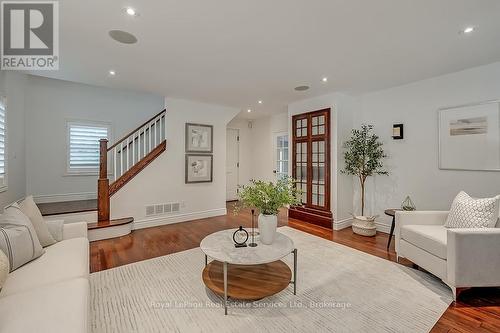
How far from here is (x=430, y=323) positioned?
181cm

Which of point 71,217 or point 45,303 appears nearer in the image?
point 45,303

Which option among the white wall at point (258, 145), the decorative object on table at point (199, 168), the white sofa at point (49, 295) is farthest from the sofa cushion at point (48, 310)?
the white wall at point (258, 145)

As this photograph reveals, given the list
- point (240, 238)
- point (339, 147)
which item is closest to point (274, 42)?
point (240, 238)

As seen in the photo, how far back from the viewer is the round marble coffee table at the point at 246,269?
190 cm

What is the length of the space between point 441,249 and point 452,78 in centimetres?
263

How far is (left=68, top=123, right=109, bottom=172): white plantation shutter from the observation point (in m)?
4.78

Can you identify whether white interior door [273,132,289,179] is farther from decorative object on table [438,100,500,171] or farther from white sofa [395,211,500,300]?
white sofa [395,211,500,300]

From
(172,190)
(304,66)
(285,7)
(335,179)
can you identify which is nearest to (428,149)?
(335,179)

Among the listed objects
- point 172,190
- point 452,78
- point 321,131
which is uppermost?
point 452,78

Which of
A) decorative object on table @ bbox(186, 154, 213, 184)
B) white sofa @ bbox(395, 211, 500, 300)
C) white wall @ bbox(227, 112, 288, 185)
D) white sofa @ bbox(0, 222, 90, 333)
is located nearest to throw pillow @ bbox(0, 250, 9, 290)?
white sofa @ bbox(0, 222, 90, 333)

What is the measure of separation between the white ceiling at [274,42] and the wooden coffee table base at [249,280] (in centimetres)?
237

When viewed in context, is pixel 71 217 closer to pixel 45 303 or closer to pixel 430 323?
pixel 45 303

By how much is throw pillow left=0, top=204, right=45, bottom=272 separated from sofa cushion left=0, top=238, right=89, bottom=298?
0.06 m

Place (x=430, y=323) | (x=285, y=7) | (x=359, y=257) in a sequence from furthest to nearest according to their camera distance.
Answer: (x=359, y=257)
(x=285, y=7)
(x=430, y=323)
